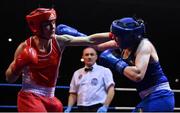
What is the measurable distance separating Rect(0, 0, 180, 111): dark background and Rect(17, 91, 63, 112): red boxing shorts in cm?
367

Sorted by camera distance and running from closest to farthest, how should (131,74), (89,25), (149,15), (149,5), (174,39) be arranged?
(131,74), (149,5), (149,15), (89,25), (174,39)

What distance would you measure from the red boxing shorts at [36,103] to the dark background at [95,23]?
3674 mm

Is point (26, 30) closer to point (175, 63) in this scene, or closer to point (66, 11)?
point (66, 11)

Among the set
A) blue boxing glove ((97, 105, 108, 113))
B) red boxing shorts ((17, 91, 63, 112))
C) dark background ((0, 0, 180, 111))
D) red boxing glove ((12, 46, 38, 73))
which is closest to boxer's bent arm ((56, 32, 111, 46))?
red boxing glove ((12, 46, 38, 73))

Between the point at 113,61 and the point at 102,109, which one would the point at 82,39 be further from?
the point at 102,109

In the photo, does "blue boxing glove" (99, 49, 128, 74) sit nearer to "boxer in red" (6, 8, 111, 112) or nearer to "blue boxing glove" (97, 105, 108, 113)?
"boxer in red" (6, 8, 111, 112)

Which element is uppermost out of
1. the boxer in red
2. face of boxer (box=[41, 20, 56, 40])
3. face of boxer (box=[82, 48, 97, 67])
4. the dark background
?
face of boxer (box=[41, 20, 56, 40])

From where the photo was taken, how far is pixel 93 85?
10.6 feet

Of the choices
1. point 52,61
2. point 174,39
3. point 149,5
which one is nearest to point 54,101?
point 52,61

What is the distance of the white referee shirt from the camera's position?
3211 mm

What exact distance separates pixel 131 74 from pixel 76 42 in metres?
0.52

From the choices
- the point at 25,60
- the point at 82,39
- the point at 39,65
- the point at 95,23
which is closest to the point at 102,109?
the point at 82,39

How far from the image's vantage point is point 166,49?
29.1 ft

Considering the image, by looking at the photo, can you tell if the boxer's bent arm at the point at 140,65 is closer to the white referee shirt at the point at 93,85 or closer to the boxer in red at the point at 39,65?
the boxer in red at the point at 39,65
